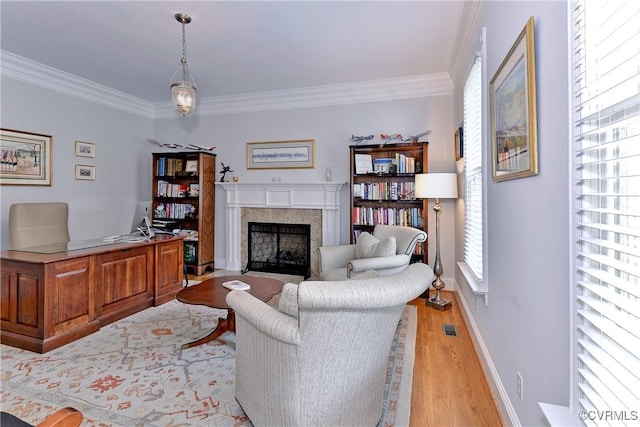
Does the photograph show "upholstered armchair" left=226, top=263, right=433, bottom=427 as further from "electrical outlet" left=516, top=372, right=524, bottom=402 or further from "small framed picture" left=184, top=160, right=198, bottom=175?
"small framed picture" left=184, top=160, right=198, bottom=175

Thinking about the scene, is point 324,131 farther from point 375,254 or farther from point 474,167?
point 474,167

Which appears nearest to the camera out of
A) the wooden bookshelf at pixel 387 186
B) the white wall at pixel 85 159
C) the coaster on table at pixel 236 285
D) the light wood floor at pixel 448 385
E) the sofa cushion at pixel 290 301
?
the sofa cushion at pixel 290 301

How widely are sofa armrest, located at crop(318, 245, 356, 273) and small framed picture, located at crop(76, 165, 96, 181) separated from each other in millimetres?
3695

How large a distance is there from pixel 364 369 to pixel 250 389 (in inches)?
24.9

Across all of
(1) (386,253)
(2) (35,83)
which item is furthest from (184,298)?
(2) (35,83)

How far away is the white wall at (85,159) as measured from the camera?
3850mm

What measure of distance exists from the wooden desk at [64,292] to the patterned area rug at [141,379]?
0.12 m

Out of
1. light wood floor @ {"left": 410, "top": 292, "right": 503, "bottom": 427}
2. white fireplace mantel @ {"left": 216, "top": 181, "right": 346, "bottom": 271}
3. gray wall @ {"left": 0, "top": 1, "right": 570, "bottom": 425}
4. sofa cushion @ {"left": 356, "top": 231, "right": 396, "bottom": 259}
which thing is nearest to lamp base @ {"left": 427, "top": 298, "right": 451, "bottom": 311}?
gray wall @ {"left": 0, "top": 1, "right": 570, "bottom": 425}

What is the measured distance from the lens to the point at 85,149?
4574 millimetres

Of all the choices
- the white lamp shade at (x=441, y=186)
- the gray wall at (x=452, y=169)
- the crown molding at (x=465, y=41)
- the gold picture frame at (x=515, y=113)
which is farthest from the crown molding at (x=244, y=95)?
the gold picture frame at (x=515, y=113)

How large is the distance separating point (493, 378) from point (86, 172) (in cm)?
547

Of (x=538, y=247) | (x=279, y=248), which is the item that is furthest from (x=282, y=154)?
(x=538, y=247)

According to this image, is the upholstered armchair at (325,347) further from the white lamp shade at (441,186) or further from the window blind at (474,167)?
the white lamp shade at (441,186)

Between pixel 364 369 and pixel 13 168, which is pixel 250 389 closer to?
pixel 364 369
